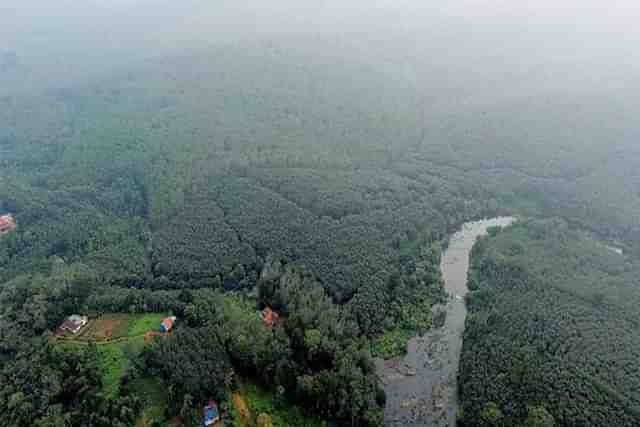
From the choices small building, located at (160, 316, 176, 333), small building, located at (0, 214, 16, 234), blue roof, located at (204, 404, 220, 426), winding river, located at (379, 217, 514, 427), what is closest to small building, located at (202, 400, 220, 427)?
blue roof, located at (204, 404, 220, 426)

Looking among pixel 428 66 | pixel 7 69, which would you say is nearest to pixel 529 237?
pixel 428 66

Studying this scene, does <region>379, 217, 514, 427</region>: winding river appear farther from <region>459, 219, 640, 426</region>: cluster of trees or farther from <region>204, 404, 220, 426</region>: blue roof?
<region>204, 404, 220, 426</region>: blue roof

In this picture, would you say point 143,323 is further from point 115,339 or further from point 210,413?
point 210,413

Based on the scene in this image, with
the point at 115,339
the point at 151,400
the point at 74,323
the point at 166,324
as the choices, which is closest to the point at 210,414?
the point at 151,400

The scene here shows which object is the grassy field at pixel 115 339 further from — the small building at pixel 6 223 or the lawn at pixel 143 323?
the small building at pixel 6 223

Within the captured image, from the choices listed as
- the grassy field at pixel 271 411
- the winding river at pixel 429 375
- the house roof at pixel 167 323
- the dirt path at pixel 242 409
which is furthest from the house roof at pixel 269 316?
the winding river at pixel 429 375
